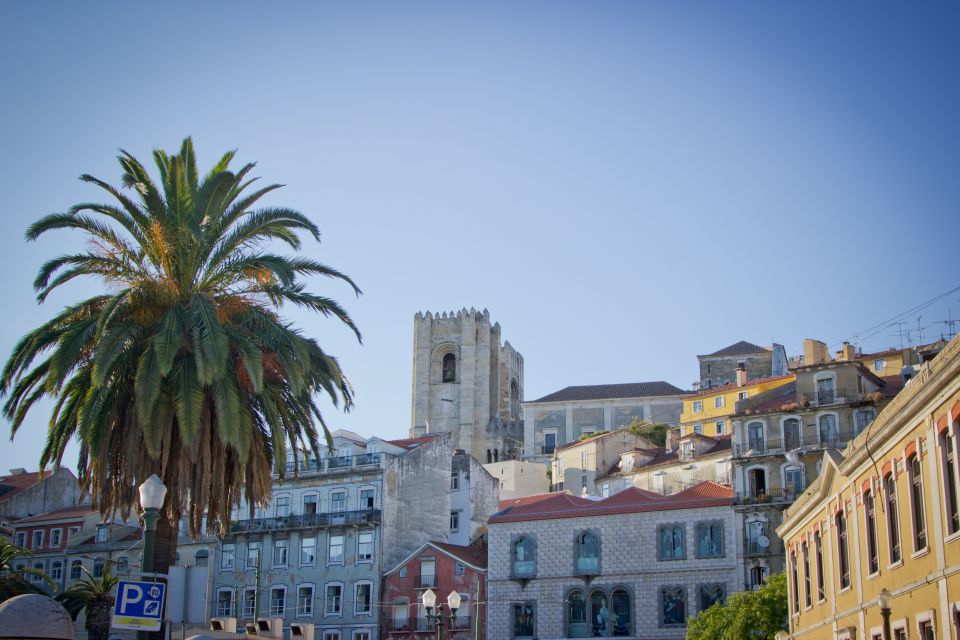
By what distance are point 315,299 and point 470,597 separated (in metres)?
41.0

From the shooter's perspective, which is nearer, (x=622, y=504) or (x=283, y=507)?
(x=622, y=504)

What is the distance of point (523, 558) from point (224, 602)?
69.0ft

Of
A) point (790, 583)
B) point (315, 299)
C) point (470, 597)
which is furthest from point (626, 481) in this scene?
point (315, 299)

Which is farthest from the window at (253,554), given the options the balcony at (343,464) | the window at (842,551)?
the window at (842,551)

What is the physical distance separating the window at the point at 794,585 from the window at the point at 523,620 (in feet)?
93.2

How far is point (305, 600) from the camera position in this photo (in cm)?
7200

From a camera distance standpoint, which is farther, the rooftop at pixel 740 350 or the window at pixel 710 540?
the rooftop at pixel 740 350

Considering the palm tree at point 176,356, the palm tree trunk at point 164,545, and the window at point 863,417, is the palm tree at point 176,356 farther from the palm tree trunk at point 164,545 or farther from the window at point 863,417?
the window at point 863,417

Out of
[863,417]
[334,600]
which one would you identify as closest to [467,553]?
[334,600]

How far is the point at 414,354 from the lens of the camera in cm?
15238

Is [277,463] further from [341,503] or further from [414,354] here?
[414,354]

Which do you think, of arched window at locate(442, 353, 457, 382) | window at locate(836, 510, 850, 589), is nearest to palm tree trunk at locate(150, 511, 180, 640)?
window at locate(836, 510, 850, 589)

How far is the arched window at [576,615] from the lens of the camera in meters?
62.6

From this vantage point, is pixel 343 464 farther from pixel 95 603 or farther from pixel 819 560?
pixel 819 560
